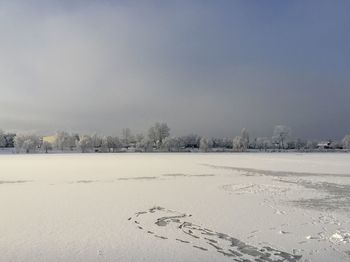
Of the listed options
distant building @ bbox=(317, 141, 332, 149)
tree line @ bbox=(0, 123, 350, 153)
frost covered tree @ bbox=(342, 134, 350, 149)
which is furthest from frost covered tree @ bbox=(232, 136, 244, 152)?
frost covered tree @ bbox=(342, 134, 350, 149)

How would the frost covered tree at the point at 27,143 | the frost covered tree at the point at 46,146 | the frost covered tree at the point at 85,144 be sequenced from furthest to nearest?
1. the frost covered tree at the point at 46,146
2. the frost covered tree at the point at 85,144
3. the frost covered tree at the point at 27,143

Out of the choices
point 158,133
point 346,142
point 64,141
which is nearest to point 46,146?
point 64,141

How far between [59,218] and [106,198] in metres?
3.86

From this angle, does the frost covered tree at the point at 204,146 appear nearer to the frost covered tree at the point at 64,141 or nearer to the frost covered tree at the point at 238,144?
the frost covered tree at the point at 238,144

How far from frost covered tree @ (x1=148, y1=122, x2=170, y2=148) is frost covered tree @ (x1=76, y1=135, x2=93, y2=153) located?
60.6 ft

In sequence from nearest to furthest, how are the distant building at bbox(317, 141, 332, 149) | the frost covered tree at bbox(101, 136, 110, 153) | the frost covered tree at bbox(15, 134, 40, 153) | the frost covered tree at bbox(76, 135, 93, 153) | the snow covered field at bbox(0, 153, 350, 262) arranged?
the snow covered field at bbox(0, 153, 350, 262) < the frost covered tree at bbox(15, 134, 40, 153) < the frost covered tree at bbox(76, 135, 93, 153) < the frost covered tree at bbox(101, 136, 110, 153) < the distant building at bbox(317, 141, 332, 149)

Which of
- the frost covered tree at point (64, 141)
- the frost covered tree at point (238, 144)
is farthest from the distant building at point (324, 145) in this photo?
the frost covered tree at point (64, 141)

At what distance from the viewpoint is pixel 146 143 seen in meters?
120

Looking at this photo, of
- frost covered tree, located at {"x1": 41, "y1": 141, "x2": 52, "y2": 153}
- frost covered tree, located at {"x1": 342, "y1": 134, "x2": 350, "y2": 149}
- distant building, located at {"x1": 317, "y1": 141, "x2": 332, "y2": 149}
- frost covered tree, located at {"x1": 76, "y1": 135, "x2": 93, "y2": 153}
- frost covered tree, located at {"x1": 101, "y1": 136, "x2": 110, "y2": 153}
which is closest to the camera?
frost covered tree, located at {"x1": 76, "y1": 135, "x2": 93, "y2": 153}

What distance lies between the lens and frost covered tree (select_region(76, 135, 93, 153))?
11610 centimetres

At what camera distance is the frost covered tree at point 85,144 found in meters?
116

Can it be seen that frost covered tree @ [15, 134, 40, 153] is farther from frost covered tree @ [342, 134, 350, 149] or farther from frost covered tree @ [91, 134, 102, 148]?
frost covered tree @ [342, 134, 350, 149]

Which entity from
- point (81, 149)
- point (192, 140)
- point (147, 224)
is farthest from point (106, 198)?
point (192, 140)

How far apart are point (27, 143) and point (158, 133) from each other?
38.8 meters
